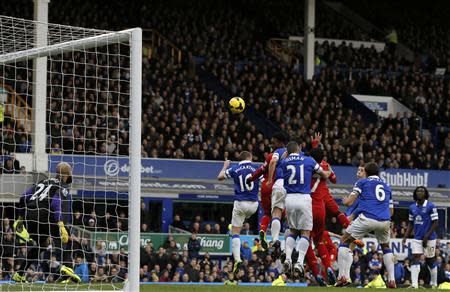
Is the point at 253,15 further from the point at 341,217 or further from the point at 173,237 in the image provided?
the point at 341,217

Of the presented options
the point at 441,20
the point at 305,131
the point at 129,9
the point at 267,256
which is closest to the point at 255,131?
the point at 305,131

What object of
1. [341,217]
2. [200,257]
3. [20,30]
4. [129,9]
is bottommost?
[200,257]

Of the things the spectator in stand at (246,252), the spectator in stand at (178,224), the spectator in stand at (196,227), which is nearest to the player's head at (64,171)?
the spectator in stand at (246,252)

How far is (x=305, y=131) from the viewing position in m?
34.4

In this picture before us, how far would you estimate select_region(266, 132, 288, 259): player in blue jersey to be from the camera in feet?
55.6

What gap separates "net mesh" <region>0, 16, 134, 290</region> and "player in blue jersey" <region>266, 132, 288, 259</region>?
2.55 meters

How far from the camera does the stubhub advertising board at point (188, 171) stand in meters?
27.8

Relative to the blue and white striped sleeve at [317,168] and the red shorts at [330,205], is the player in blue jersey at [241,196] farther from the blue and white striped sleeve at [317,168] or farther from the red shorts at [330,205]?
the blue and white striped sleeve at [317,168]

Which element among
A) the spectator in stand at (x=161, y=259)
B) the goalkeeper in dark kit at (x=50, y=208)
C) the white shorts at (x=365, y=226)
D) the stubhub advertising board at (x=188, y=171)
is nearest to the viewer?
the goalkeeper in dark kit at (x=50, y=208)

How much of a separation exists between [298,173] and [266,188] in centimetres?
190

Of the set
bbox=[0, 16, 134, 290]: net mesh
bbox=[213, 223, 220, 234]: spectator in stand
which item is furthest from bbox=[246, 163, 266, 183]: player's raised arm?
bbox=[213, 223, 220, 234]: spectator in stand

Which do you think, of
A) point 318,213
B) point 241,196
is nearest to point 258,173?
point 241,196

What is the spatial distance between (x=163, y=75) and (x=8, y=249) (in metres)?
14.3

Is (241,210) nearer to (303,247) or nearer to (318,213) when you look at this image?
(318,213)
